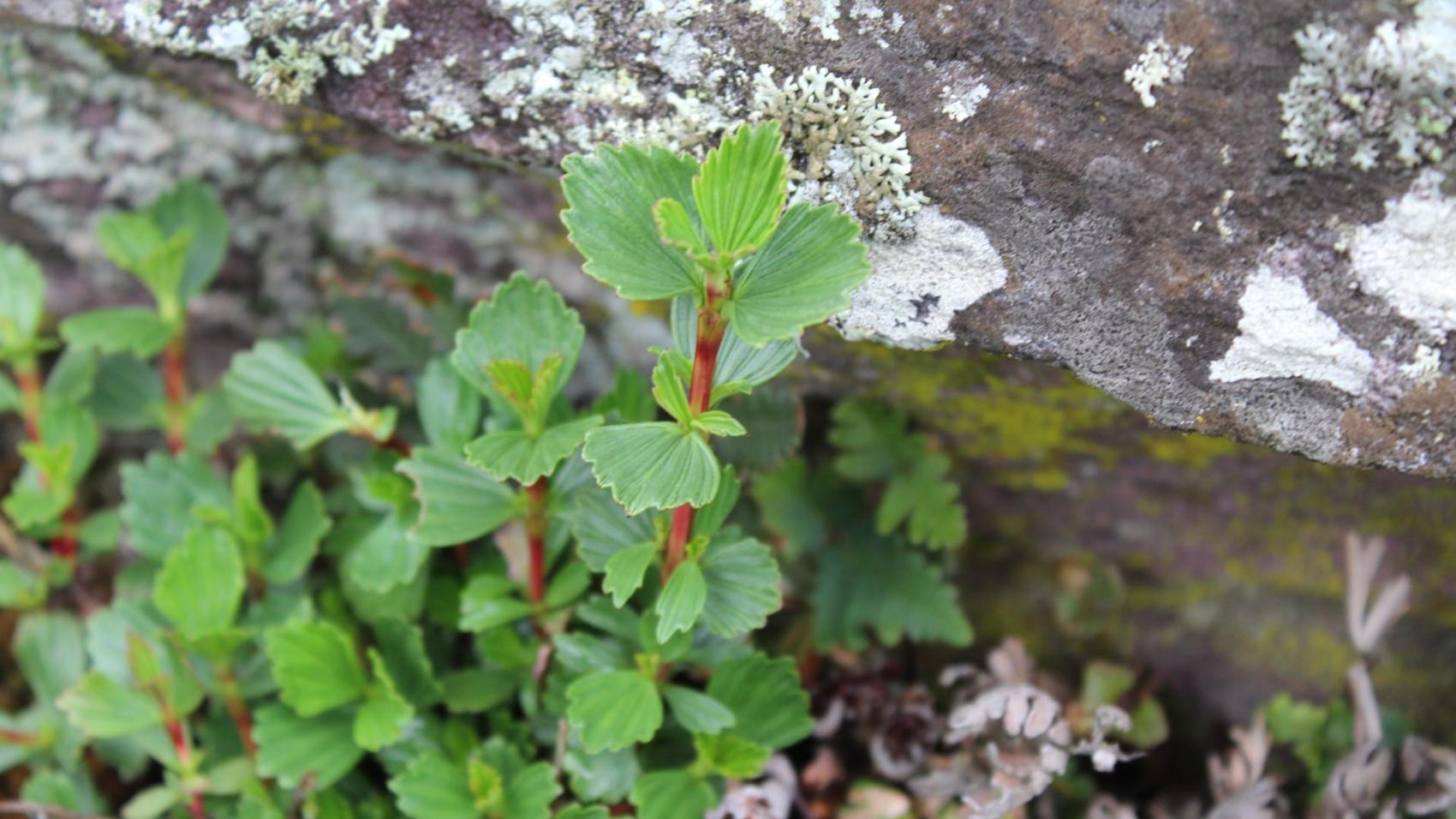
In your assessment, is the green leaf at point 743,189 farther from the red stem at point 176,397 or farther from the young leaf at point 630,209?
the red stem at point 176,397

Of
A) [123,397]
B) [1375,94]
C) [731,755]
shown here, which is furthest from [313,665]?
[1375,94]

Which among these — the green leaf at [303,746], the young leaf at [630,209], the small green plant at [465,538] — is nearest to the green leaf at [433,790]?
the small green plant at [465,538]

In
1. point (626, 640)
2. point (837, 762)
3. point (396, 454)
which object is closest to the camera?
point (626, 640)

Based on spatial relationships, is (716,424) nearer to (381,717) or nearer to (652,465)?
(652,465)

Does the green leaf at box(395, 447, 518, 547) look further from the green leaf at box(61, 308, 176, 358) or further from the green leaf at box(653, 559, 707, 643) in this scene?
the green leaf at box(61, 308, 176, 358)

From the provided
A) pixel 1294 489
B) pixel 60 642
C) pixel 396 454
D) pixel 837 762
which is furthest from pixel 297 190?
pixel 1294 489

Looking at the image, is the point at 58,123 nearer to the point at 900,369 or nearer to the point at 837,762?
the point at 900,369
